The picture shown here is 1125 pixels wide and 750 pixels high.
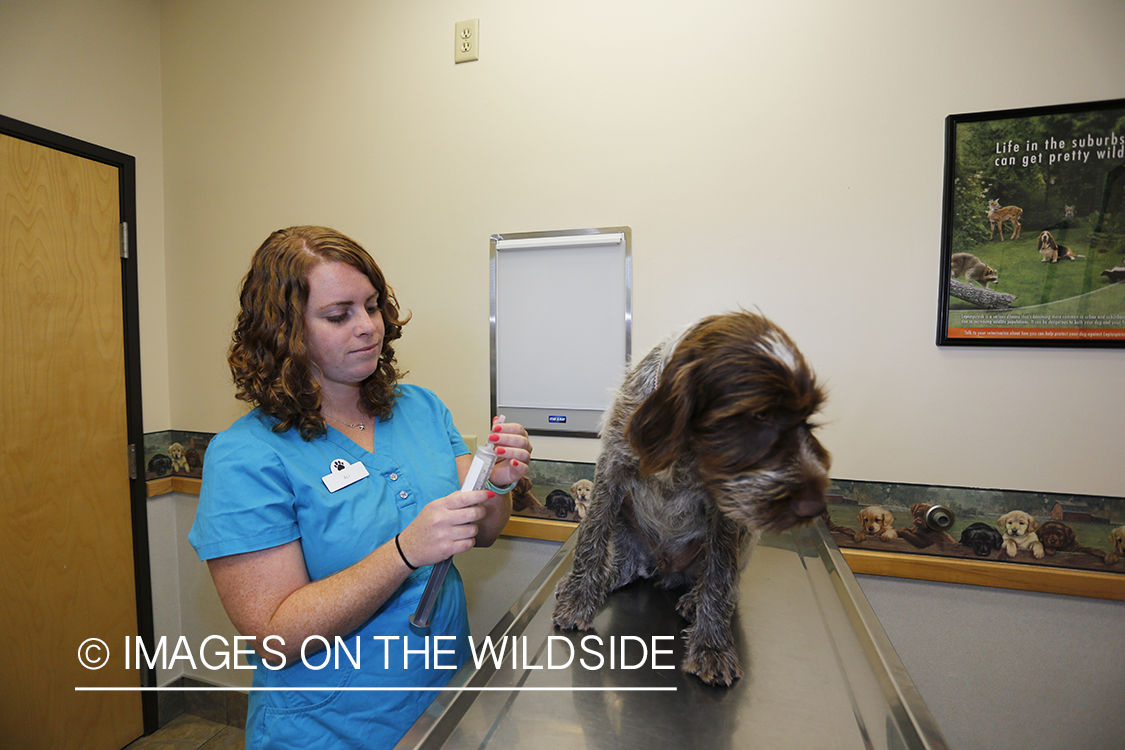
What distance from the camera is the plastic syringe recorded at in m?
0.99

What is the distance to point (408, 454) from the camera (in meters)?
1.37

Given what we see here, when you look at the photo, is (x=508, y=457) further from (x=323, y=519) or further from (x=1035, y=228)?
(x=1035, y=228)

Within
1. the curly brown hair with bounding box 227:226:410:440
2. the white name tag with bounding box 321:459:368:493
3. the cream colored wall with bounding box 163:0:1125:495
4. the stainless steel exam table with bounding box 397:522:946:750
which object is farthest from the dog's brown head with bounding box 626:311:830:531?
the cream colored wall with bounding box 163:0:1125:495

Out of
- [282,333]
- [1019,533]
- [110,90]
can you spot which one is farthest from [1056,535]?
[110,90]

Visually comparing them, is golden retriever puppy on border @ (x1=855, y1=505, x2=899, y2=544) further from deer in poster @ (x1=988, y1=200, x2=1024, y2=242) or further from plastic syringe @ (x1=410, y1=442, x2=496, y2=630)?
plastic syringe @ (x1=410, y1=442, x2=496, y2=630)

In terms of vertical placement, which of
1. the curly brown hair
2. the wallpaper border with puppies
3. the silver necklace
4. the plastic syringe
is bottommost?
the wallpaper border with puppies

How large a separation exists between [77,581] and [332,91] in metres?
2.65

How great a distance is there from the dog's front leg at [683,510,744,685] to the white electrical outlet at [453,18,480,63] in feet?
7.05

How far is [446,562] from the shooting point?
3.33 feet

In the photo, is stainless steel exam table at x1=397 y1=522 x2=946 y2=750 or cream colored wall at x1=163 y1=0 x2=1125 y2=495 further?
cream colored wall at x1=163 y1=0 x2=1125 y2=495

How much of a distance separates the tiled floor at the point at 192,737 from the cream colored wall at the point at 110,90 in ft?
5.32

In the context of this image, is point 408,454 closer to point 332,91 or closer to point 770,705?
point 770,705

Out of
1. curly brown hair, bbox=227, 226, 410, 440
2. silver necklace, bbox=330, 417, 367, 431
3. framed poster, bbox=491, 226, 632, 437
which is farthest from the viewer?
framed poster, bbox=491, 226, 632, 437

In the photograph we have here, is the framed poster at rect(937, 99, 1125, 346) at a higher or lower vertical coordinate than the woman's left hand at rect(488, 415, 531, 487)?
higher
